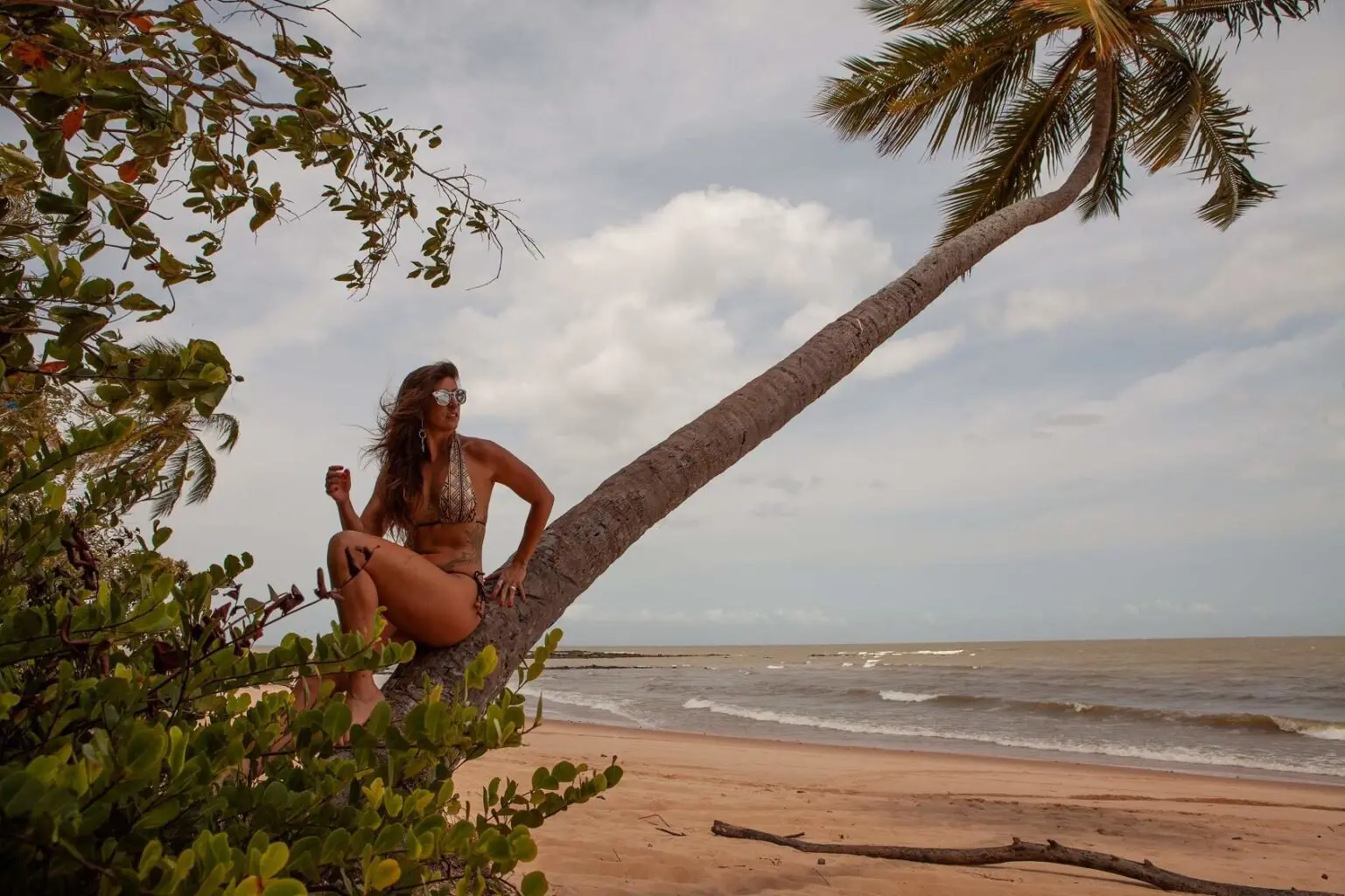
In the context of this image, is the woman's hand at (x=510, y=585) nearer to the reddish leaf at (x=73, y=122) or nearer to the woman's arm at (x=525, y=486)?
the woman's arm at (x=525, y=486)

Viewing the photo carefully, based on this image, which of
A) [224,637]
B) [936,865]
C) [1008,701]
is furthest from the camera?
[1008,701]

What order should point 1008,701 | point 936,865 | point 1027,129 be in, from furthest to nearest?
1. point 1008,701
2. point 1027,129
3. point 936,865

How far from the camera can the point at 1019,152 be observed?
31.1ft

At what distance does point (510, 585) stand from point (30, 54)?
65.5 inches

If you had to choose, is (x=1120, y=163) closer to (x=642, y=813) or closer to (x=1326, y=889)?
(x=1326, y=889)

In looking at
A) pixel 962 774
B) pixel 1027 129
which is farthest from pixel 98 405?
pixel 962 774

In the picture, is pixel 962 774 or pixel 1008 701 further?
pixel 1008 701

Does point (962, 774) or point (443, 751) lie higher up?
point (443, 751)

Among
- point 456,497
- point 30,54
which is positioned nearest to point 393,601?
point 456,497

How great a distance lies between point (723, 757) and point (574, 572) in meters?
10.2

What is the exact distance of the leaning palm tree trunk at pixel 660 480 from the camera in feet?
8.06

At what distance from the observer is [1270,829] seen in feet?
24.1

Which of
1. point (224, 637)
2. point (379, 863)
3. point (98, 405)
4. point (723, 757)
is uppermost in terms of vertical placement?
point (98, 405)

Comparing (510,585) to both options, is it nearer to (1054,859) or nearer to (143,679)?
(143,679)
